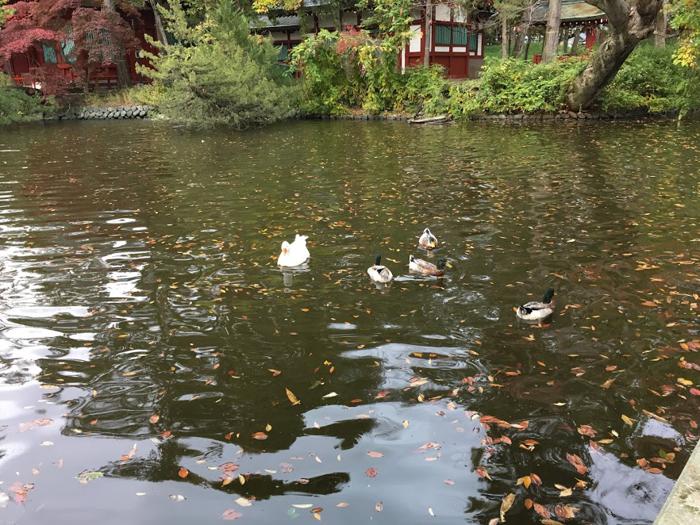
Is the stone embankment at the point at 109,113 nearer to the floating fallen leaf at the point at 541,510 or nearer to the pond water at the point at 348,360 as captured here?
the pond water at the point at 348,360

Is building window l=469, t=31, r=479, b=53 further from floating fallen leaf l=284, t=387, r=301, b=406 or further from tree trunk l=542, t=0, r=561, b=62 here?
floating fallen leaf l=284, t=387, r=301, b=406

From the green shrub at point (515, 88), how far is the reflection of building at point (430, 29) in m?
4.88

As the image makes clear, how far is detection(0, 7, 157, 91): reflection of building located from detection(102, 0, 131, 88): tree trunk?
26.9 inches

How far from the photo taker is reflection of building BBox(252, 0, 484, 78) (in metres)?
28.6

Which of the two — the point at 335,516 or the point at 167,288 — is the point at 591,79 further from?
the point at 335,516

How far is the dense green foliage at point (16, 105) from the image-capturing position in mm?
26469

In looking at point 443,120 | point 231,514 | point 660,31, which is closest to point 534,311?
point 231,514

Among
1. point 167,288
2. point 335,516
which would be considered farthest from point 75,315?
point 335,516

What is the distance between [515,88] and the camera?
22.1m

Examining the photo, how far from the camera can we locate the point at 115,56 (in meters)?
29.8

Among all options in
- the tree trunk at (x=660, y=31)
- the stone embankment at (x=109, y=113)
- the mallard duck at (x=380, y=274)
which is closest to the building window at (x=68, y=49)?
the stone embankment at (x=109, y=113)

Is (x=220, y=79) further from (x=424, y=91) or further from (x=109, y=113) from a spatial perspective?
(x=109, y=113)

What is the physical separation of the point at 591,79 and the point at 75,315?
18948 millimetres

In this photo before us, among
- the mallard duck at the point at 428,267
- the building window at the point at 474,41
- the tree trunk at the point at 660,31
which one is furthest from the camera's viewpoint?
the building window at the point at 474,41
